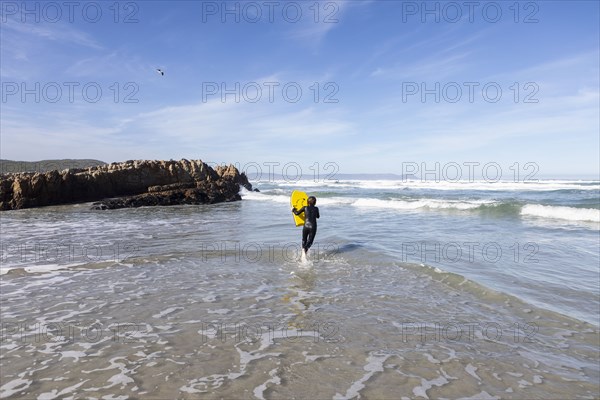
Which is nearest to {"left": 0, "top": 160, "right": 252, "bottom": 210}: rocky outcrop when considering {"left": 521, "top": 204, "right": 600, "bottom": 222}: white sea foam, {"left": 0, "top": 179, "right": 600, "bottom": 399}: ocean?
{"left": 0, "top": 179, "right": 600, "bottom": 399}: ocean

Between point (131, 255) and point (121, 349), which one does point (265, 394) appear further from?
point (131, 255)

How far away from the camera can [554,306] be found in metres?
6.31

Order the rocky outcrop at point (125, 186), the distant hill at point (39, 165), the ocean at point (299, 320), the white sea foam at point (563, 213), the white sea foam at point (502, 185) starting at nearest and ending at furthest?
the ocean at point (299, 320) → the white sea foam at point (563, 213) → the rocky outcrop at point (125, 186) → the white sea foam at point (502, 185) → the distant hill at point (39, 165)

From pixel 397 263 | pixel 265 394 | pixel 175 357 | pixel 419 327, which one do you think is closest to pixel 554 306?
pixel 419 327

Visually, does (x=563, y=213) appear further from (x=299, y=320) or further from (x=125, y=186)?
(x=125, y=186)

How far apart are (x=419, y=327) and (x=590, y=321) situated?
2.58 m

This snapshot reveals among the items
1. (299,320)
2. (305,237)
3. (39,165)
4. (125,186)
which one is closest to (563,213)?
(305,237)

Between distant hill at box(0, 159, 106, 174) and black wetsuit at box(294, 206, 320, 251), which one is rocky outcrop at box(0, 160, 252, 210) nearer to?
black wetsuit at box(294, 206, 320, 251)

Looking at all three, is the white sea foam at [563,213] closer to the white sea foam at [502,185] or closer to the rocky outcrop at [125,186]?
the rocky outcrop at [125,186]

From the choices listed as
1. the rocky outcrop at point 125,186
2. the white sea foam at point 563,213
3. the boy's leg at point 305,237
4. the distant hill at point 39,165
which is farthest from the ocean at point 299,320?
the distant hill at point 39,165

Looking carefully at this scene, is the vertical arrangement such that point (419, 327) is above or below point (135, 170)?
below

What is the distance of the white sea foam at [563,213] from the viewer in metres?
18.9

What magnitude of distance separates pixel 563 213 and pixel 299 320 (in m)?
20.2

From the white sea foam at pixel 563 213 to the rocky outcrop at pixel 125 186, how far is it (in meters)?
21.4
